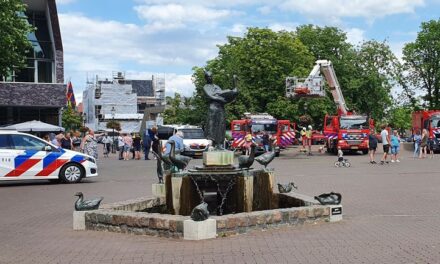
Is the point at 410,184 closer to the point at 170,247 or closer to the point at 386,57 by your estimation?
the point at 170,247

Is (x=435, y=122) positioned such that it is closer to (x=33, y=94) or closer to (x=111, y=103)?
(x=33, y=94)

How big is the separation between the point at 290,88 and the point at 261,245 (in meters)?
31.2

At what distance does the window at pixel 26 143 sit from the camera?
707 inches

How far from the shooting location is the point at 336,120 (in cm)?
3519

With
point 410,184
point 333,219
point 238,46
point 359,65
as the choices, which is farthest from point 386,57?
point 333,219

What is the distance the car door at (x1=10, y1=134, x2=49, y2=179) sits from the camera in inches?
700

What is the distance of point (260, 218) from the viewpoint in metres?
8.80

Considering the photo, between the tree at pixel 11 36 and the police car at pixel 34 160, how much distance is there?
16.9 feet

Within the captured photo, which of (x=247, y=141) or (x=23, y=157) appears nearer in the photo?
(x=23, y=157)

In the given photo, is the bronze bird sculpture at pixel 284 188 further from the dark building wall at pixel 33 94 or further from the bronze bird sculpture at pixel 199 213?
the dark building wall at pixel 33 94

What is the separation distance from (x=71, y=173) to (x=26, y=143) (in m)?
1.73

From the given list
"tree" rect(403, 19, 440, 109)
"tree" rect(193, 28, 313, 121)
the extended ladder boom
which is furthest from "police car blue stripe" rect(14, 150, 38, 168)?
"tree" rect(403, 19, 440, 109)

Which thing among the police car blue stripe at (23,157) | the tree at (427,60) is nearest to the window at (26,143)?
the police car blue stripe at (23,157)

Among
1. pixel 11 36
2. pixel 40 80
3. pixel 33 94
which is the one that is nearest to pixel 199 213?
pixel 11 36
